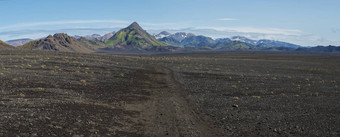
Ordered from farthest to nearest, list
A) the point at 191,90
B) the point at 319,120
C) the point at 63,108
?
the point at 191,90 → the point at 319,120 → the point at 63,108

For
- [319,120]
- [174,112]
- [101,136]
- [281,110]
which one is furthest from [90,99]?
[319,120]

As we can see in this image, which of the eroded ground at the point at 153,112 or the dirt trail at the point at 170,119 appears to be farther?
the dirt trail at the point at 170,119

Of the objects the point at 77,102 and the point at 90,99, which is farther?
→ the point at 90,99

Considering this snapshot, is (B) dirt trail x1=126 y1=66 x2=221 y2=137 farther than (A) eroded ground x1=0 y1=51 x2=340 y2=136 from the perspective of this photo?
Yes

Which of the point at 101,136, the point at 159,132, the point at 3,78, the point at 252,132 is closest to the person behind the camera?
the point at 101,136

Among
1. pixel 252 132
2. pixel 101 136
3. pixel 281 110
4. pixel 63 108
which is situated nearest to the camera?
pixel 101 136

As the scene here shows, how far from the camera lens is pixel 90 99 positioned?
24.4 meters

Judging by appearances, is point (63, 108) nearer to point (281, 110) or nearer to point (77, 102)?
point (77, 102)

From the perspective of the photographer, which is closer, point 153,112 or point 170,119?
point 170,119

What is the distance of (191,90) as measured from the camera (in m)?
33.8

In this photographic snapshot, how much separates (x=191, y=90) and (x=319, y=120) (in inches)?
605

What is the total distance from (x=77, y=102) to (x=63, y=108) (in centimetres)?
275

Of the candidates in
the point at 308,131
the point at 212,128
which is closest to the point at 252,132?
the point at 212,128

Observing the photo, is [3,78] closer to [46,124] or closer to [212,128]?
[46,124]
